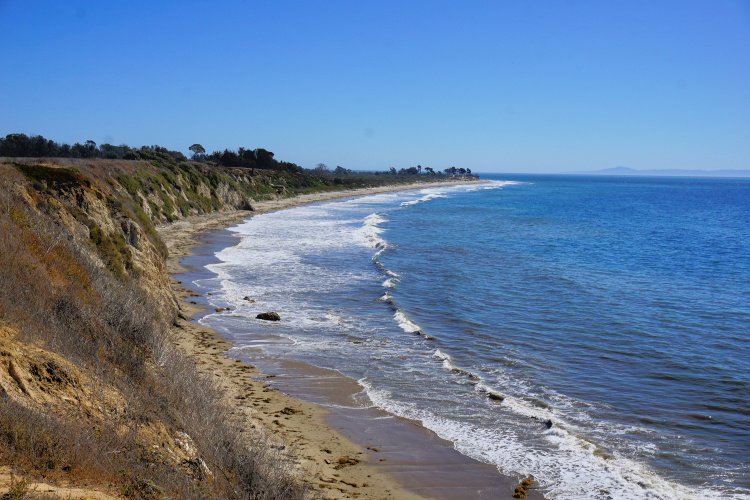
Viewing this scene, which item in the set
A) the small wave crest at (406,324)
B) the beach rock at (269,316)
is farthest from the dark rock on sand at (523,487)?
the beach rock at (269,316)

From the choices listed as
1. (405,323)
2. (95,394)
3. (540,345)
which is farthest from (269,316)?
(95,394)

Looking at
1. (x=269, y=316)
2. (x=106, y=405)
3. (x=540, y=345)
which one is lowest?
(x=540, y=345)

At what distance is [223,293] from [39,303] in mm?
13633

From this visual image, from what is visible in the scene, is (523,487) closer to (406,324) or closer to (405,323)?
(406,324)

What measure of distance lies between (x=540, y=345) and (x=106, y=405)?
12444 mm

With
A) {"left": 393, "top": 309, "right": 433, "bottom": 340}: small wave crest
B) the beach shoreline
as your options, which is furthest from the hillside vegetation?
{"left": 393, "top": 309, "right": 433, "bottom": 340}: small wave crest

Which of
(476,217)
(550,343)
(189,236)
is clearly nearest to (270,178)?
(476,217)

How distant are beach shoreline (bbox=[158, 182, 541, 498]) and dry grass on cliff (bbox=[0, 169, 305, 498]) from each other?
0.92m

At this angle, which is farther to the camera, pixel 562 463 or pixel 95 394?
pixel 562 463

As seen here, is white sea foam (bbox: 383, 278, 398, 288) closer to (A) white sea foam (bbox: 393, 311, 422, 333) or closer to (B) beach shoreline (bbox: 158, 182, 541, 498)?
(A) white sea foam (bbox: 393, 311, 422, 333)

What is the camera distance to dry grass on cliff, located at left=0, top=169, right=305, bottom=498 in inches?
223

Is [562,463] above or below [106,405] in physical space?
below

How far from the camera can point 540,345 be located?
17.1 metres

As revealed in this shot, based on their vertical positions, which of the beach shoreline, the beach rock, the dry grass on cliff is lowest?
the beach shoreline
